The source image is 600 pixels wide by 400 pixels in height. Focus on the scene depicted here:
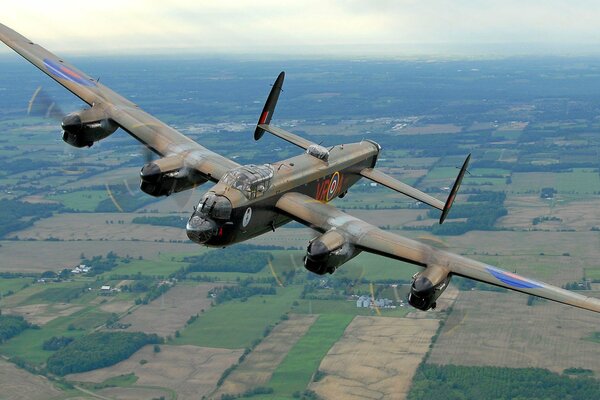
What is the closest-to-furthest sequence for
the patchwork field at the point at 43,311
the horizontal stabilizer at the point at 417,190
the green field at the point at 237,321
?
the horizontal stabilizer at the point at 417,190 < the green field at the point at 237,321 < the patchwork field at the point at 43,311

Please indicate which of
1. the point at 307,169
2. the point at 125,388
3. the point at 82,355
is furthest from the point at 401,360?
the point at 307,169

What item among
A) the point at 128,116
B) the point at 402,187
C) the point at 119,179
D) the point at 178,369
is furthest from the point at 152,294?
the point at 402,187

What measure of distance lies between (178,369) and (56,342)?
31.3 meters

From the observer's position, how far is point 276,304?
177 meters

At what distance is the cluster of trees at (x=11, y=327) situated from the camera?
171500 mm

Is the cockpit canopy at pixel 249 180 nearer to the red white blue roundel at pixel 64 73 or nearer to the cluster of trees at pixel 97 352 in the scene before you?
the red white blue roundel at pixel 64 73

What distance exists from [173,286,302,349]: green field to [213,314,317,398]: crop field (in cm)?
328

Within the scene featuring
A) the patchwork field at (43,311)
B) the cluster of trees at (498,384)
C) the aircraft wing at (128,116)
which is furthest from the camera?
the patchwork field at (43,311)

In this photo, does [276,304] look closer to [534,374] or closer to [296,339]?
[296,339]

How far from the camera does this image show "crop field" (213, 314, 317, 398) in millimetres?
141750

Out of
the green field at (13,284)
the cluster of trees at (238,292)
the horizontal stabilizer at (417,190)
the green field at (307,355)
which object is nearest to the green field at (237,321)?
the cluster of trees at (238,292)

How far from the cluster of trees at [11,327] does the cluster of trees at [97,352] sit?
14705 mm

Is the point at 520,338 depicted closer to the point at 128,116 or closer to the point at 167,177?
the point at 128,116

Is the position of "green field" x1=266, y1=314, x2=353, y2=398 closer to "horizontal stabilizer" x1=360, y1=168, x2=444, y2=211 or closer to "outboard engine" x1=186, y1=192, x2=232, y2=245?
"horizontal stabilizer" x1=360, y1=168, x2=444, y2=211
